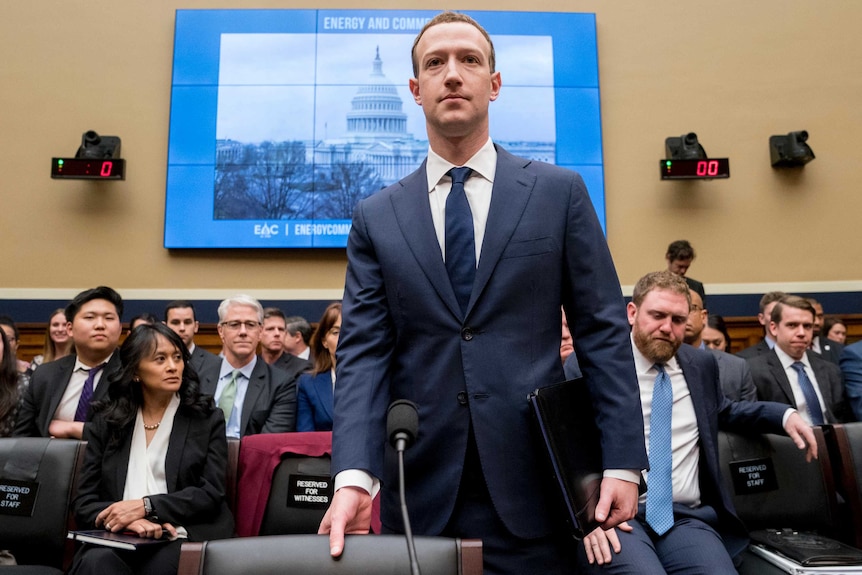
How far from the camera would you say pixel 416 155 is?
6461 mm

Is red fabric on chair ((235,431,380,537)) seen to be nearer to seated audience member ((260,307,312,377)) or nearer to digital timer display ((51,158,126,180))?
seated audience member ((260,307,312,377))

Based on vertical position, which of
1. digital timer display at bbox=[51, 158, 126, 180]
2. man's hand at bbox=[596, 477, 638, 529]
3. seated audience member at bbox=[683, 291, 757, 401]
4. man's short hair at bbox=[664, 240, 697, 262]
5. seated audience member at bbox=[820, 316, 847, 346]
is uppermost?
digital timer display at bbox=[51, 158, 126, 180]

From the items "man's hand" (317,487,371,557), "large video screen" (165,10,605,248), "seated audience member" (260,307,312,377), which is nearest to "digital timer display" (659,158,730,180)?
"large video screen" (165,10,605,248)

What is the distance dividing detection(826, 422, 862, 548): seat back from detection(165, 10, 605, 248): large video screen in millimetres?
4019

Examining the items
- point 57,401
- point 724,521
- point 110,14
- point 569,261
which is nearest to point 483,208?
point 569,261

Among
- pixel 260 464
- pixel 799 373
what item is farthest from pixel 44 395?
pixel 799 373

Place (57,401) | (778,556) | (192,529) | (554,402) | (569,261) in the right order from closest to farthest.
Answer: (554,402) < (569,261) < (778,556) < (192,529) < (57,401)

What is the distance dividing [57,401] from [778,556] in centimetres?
287

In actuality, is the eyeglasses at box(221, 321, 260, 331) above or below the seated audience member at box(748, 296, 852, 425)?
above

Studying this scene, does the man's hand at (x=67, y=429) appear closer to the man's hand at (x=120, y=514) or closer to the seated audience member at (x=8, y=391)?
the seated audience member at (x=8, y=391)

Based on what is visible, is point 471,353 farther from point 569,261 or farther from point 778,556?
point 778,556

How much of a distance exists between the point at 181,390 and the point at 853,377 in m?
3.55

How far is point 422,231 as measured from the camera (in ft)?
4.55

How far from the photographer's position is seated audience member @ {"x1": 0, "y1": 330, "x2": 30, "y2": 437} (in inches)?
124
